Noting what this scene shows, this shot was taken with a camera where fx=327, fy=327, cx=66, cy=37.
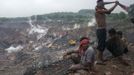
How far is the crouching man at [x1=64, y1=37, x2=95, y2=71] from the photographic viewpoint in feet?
24.7

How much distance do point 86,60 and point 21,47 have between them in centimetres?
2005

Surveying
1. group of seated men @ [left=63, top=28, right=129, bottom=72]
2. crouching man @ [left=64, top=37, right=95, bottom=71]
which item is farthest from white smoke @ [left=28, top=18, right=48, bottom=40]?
crouching man @ [left=64, top=37, right=95, bottom=71]

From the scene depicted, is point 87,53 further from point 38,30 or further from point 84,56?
point 38,30

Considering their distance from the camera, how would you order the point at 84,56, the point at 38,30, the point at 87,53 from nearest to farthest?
1. the point at 87,53
2. the point at 84,56
3. the point at 38,30

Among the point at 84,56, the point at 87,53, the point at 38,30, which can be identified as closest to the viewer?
the point at 87,53

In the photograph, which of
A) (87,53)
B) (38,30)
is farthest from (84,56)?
(38,30)

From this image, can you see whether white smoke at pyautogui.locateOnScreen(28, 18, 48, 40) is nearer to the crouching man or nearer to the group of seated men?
the group of seated men

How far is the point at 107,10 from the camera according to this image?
8469 mm

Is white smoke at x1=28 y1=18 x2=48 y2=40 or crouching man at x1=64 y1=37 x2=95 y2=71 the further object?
white smoke at x1=28 y1=18 x2=48 y2=40

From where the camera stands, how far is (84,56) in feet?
25.2

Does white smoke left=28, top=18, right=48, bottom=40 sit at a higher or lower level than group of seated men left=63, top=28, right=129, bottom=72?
lower

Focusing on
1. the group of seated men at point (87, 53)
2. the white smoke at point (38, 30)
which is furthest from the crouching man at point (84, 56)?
the white smoke at point (38, 30)

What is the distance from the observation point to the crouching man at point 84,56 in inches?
296

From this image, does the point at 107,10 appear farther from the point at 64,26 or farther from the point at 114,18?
the point at 64,26
